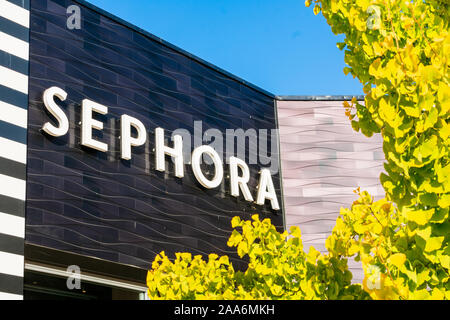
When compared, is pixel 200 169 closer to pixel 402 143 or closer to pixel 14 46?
pixel 14 46

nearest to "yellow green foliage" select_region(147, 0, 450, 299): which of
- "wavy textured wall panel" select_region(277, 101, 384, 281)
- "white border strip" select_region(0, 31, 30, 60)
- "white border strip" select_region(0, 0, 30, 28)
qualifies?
"white border strip" select_region(0, 31, 30, 60)

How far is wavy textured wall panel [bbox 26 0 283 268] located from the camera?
8633mm

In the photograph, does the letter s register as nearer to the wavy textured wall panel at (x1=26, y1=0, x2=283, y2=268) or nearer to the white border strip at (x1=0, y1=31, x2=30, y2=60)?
the wavy textured wall panel at (x1=26, y1=0, x2=283, y2=268)

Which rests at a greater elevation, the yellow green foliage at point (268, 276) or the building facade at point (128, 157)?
the building facade at point (128, 157)

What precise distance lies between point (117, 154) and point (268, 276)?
4.71 meters

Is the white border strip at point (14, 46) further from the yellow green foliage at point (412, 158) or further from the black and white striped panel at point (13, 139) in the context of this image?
the yellow green foliage at point (412, 158)

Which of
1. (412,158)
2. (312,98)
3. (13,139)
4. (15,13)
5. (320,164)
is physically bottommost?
(412,158)

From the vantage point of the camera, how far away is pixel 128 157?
970cm

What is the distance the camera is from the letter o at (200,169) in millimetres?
10727

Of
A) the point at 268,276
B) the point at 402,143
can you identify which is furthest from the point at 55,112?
the point at 402,143

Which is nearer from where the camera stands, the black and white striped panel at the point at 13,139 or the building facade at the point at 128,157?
the black and white striped panel at the point at 13,139

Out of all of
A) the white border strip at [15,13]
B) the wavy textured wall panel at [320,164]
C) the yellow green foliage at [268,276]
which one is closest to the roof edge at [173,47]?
the wavy textured wall panel at [320,164]

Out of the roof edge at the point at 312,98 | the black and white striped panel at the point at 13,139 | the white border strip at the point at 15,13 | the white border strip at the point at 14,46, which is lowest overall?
the black and white striped panel at the point at 13,139

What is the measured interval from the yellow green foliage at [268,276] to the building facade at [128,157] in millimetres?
2806
